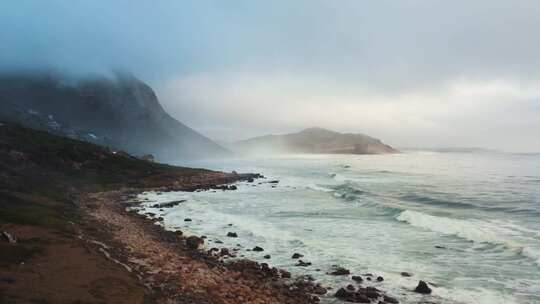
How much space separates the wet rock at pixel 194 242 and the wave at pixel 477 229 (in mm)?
23234

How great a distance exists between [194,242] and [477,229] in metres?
27.9

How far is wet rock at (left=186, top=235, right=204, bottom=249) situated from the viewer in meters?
35.3

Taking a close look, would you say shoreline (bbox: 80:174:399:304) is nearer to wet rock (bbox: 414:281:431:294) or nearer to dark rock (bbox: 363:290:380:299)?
dark rock (bbox: 363:290:380:299)

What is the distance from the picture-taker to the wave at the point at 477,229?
35.5 metres

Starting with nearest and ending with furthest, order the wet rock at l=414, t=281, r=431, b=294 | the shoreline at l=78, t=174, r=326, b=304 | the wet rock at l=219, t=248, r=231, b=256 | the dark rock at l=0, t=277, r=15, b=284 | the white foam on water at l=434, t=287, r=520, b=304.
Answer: the dark rock at l=0, t=277, r=15, b=284 → the shoreline at l=78, t=174, r=326, b=304 → the white foam on water at l=434, t=287, r=520, b=304 → the wet rock at l=414, t=281, r=431, b=294 → the wet rock at l=219, t=248, r=231, b=256

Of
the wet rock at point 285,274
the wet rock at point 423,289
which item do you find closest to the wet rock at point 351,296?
the wet rock at point 423,289

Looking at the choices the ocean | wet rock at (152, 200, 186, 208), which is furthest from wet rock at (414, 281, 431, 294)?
wet rock at (152, 200, 186, 208)

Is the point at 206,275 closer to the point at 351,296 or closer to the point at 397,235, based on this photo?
the point at 351,296

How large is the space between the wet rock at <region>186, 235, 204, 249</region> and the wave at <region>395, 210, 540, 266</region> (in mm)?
23234

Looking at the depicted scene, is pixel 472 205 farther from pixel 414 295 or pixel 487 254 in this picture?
pixel 414 295

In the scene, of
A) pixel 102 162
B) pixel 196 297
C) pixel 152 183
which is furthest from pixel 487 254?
pixel 102 162

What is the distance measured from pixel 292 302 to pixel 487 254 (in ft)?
63.0

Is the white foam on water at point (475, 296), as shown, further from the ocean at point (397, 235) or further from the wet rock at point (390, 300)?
the wet rock at point (390, 300)

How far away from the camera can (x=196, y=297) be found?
863 inches
